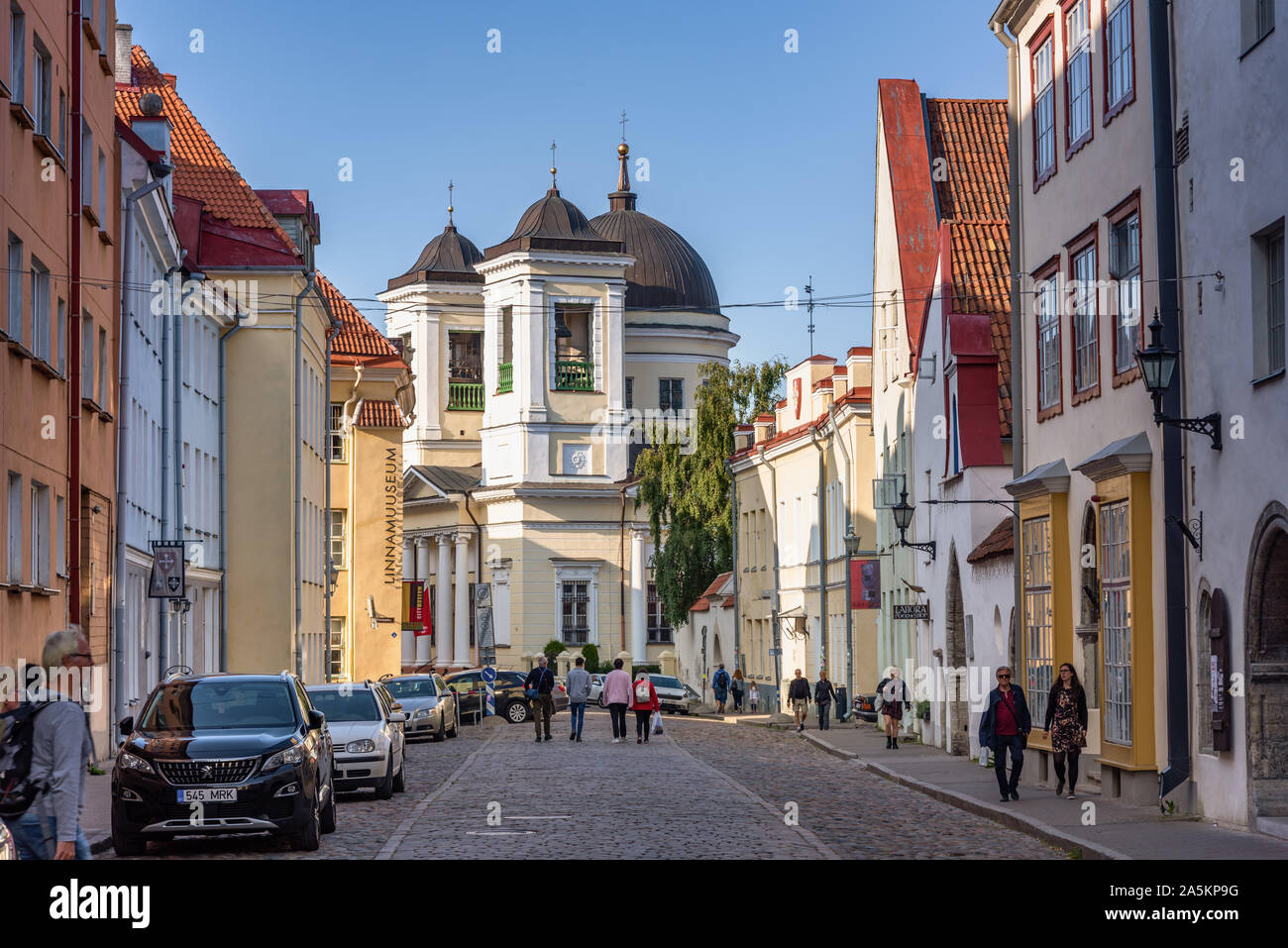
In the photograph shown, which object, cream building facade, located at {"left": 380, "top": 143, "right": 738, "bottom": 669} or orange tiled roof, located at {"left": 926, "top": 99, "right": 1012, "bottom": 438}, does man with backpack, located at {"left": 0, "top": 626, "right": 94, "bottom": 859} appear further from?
cream building facade, located at {"left": 380, "top": 143, "right": 738, "bottom": 669}

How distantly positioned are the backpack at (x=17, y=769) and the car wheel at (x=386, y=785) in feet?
44.3

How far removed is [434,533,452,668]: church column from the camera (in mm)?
93688

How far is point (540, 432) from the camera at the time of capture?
285ft

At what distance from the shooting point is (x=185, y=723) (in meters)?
17.8

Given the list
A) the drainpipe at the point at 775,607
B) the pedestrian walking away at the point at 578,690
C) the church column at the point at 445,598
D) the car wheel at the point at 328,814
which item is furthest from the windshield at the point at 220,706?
the church column at the point at 445,598

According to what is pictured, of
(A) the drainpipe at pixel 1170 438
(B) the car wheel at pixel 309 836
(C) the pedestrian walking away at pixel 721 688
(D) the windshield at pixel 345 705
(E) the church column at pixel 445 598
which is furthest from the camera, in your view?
(E) the church column at pixel 445 598

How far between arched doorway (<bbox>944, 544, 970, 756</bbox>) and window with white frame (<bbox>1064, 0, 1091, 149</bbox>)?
10814mm

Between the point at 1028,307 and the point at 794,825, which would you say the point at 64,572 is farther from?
the point at 1028,307

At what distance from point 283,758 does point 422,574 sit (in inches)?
3157

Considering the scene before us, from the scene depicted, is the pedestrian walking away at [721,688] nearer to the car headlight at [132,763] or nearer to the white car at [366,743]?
the white car at [366,743]

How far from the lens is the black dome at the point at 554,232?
85500mm

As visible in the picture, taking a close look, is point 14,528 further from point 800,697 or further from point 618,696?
point 800,697
